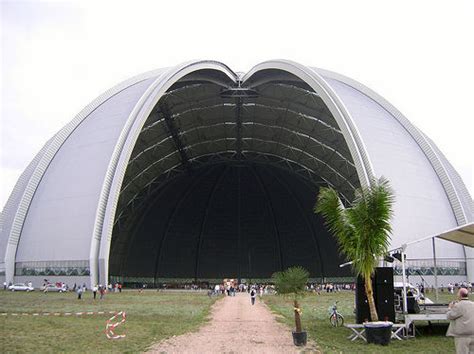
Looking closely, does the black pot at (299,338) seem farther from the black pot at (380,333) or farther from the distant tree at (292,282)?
the black pot at (380,333)

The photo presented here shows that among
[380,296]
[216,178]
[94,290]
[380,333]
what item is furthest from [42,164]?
[380,333]

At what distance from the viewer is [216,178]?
76562mm

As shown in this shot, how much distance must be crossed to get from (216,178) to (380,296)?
196 ft

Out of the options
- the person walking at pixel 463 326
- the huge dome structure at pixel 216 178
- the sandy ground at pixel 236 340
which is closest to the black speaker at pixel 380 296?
the sandy ground at pixel 236 340

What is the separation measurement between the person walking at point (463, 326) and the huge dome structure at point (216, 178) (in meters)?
32.1

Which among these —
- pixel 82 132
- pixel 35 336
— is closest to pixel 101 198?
pixel 82 132

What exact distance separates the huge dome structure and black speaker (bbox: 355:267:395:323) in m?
23.5

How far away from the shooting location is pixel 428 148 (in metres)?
48.4

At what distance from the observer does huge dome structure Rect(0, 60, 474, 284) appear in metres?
43.0

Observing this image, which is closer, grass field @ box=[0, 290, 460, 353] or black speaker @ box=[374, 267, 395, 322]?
grass field @ box=[0, 290, 460, 353]

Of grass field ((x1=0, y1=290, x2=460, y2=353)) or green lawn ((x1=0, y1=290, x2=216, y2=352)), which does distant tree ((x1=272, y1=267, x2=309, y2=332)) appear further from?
green lawn ((x1=0, y1=290, x2=216, y2=352))

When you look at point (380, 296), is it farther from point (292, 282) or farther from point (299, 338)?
point (299, 338)

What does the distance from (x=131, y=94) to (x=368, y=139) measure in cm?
→ 2221

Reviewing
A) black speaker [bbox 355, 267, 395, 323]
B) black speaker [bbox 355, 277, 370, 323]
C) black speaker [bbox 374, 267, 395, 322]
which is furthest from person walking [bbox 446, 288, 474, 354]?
black speaker [bbox 355, 277, 370, 323]
